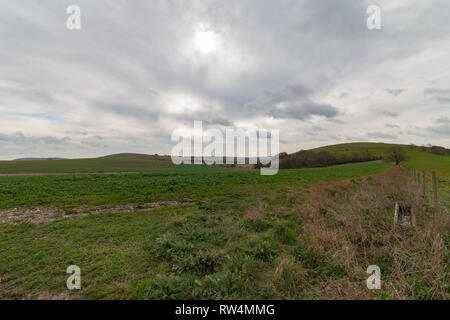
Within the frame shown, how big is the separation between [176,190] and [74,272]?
10945 millimetres

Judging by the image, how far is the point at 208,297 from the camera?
3.10 m

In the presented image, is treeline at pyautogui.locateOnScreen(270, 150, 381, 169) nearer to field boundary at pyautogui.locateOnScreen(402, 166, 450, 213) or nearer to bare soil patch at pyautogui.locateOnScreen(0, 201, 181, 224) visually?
field boundary at pyautogui.locateOnScreen(402, 166, 450, 213)

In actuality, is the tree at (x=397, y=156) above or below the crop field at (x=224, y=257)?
above

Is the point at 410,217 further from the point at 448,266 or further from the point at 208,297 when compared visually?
the point at 208,297

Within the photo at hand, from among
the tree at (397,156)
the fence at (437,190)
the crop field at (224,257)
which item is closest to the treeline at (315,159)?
the tree at (397,156)

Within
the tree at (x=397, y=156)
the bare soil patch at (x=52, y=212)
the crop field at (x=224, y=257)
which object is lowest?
the bare soil patch at (x=52, y=212)

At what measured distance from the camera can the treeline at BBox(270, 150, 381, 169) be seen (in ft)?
223

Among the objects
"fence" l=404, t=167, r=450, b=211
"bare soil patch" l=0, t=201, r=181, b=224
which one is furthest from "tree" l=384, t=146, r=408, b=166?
"bare soil patch" l=0, t=201, r=181, b=224

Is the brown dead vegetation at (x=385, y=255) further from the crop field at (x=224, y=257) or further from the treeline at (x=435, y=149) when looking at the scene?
the treeline at (x=435, y=149)

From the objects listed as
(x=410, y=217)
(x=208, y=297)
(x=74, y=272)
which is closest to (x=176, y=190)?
(x=74, y=272)

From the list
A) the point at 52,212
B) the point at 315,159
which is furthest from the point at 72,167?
the point at 315,159

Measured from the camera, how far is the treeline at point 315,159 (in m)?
67.9

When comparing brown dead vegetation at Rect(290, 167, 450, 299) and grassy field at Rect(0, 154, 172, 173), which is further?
grassy field at Rect(0, 154, 172, 173)
